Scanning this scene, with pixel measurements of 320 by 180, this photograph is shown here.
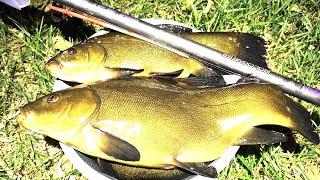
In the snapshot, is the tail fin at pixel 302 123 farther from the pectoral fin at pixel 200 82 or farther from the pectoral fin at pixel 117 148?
the pectoral fin at pixel 117 148

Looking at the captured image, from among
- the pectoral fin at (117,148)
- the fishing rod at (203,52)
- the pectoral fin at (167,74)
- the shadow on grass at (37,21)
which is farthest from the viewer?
the shadow on grass at (37,21)

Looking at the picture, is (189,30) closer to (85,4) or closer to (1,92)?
(85,4)

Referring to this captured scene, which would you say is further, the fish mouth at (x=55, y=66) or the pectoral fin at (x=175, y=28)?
the pectoral fin at (x=175, y=28)

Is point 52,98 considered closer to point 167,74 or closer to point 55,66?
point 55,66

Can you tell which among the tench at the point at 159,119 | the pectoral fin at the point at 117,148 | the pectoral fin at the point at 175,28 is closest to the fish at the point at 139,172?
the tench at the point at 159,119

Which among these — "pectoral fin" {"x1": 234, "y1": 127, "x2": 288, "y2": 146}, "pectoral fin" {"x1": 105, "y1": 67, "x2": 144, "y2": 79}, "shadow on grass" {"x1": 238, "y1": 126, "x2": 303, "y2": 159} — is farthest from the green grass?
"pectoral fin" {"x1": 105, "y1": 67, "x2": 144, "y2": 79}

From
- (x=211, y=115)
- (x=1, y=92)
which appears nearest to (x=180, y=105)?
(x=211, y=115)
